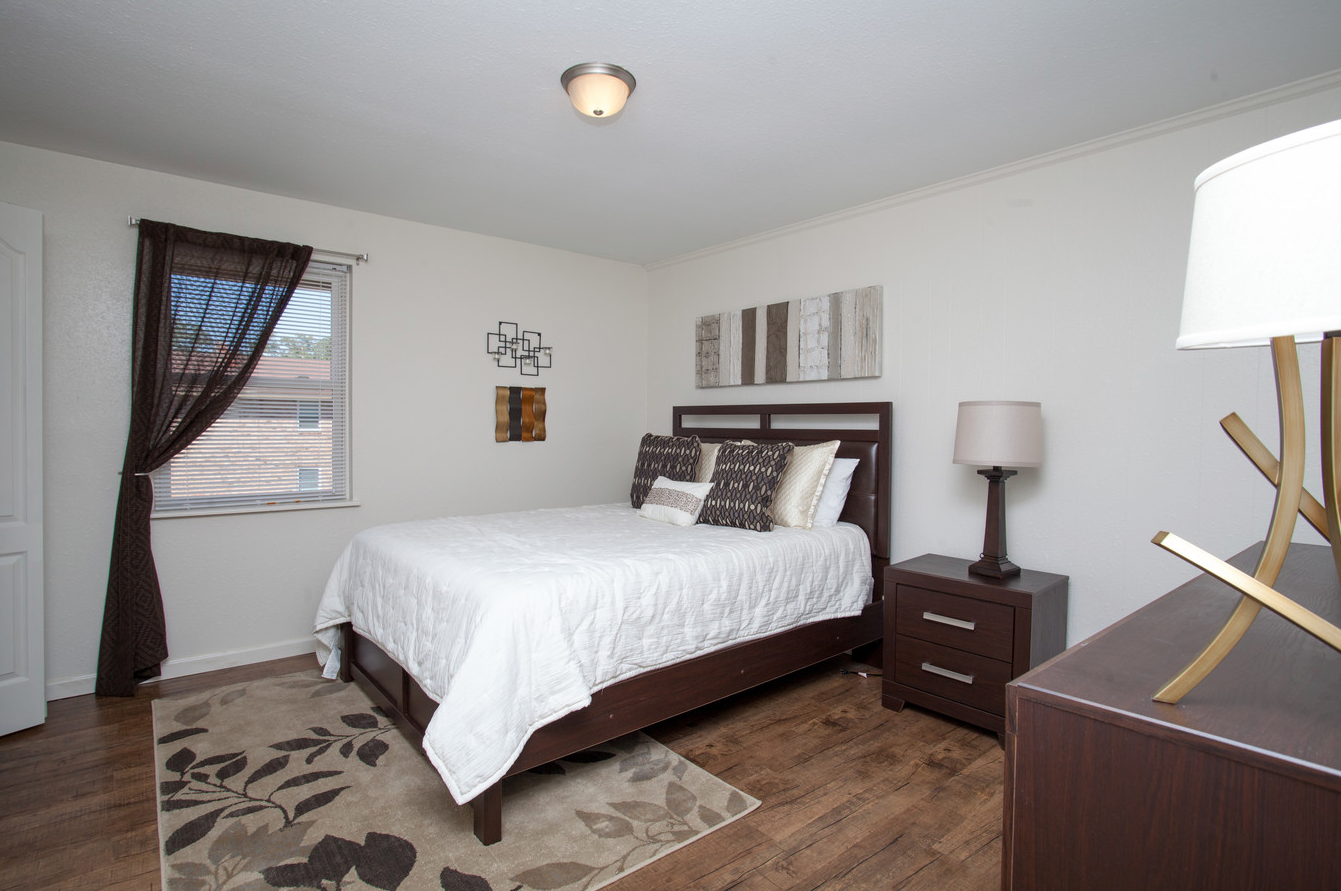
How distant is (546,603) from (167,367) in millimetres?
2418

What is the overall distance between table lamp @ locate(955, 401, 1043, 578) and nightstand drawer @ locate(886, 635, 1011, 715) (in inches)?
14.5

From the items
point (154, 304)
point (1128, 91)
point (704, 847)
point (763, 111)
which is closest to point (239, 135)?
point (154, 304)

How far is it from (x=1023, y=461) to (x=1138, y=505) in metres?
0.50

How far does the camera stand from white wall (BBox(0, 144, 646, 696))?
9.99 feet

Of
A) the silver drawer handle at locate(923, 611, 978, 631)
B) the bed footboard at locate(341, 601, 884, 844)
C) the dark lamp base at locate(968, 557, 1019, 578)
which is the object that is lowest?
the bed footboard at locate(341, 601, 884, 844)

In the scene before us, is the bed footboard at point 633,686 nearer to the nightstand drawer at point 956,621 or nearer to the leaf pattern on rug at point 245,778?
the leaf pattern on rug at point 245,778

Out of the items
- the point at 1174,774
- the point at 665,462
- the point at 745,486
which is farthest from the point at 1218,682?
the point at 665,462

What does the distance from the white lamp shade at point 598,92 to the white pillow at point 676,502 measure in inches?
72.6

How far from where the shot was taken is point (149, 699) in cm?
303

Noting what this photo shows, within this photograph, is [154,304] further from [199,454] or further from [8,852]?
[8,852]

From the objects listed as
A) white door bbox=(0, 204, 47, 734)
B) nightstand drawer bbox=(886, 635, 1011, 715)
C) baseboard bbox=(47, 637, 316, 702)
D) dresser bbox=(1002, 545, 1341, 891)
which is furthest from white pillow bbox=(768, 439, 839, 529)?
white door bbox=(0, 204, 47, 734)

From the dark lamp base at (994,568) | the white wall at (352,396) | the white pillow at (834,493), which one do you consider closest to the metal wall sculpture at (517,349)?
the white wall at (352,396)

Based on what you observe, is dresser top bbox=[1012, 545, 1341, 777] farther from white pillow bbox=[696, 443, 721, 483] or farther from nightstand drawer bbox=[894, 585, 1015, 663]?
white pillow bbox=[696, 443, 721, 483]

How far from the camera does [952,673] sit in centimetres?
279
